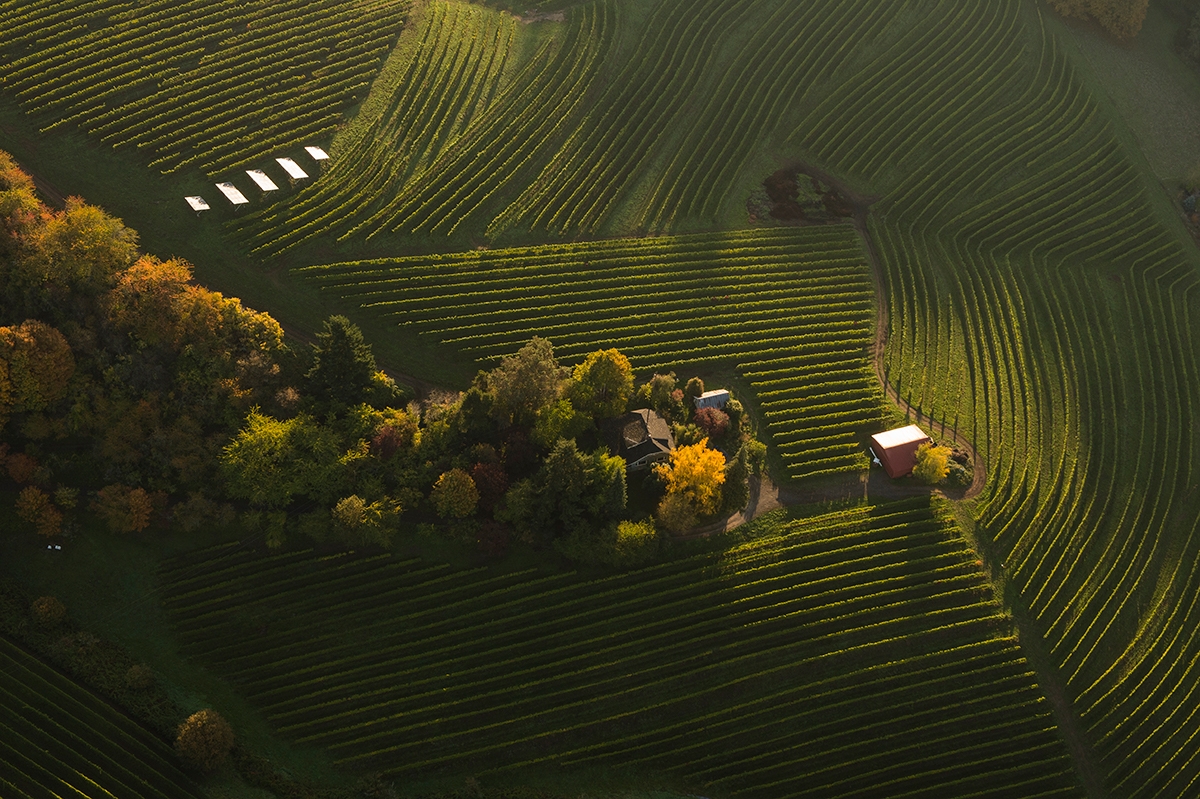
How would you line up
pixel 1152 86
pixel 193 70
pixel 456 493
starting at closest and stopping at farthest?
1. pixel 456 493
2. pixel 193 70
3. pixel 1152 86

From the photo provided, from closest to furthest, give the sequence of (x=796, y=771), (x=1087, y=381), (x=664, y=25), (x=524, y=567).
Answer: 1. (x=796, y=771)
2. (x=524, y=567)
3. (x=1087, y=381)
4. (x=664, y=25)

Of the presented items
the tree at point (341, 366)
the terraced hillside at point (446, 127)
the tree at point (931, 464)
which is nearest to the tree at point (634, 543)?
the tree at point (341, 366)

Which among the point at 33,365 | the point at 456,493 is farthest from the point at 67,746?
the point at 456,493

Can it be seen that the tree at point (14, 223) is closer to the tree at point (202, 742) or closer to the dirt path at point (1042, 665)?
the tree at point (202, 742)

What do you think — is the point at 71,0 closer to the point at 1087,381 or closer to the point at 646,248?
Answer: the point at 646,248

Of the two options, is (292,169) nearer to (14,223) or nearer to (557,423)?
(14,223)

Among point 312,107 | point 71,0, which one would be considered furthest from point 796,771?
point 71,0
